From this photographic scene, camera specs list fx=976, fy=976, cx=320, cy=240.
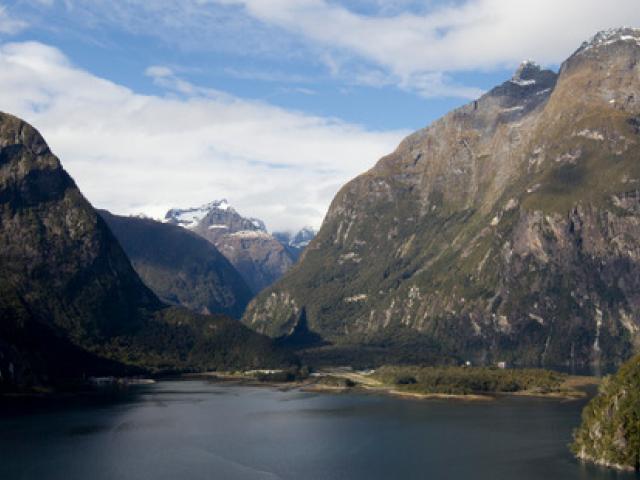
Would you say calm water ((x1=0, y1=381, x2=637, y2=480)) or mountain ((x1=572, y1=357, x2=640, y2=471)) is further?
calm water ((x1=0, y1=381, x2=637, y2=480))

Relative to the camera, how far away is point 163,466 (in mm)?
147750

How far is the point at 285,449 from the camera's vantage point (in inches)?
6491

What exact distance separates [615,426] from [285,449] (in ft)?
181

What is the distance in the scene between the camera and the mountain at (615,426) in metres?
136

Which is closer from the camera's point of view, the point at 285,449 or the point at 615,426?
the point at 615,426

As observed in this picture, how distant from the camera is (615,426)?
139 m

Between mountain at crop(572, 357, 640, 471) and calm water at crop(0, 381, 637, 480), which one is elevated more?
mountain at crop(572, 357, 640, 471)

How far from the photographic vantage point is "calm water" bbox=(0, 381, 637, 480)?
466 feet

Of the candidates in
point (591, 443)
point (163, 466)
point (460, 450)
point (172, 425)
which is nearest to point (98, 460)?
point (163, 466)

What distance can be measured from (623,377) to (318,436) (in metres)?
59.0

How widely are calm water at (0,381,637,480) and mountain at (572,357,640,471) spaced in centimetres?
302

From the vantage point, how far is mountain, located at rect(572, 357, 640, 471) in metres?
136

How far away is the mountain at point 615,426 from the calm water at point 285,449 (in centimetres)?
302

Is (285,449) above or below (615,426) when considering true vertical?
below
